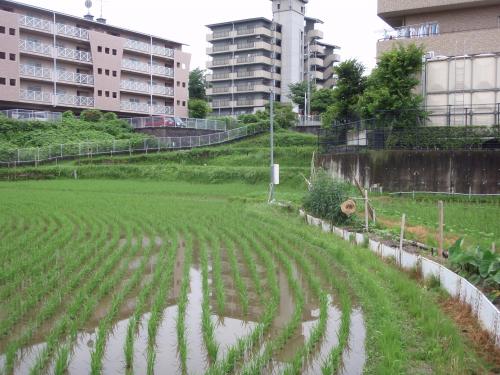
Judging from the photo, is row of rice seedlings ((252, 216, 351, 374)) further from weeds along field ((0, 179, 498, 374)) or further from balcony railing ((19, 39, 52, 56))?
balcony railing ((19, 39, 52, 56))

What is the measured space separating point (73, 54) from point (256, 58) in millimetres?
27079

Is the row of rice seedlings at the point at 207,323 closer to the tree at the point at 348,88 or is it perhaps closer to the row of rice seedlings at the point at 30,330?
the row of rice seedlings at the point at 30,330

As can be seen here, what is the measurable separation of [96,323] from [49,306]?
862mm

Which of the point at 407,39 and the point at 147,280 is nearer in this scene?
the point at 147,280

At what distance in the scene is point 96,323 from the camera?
23.7ft

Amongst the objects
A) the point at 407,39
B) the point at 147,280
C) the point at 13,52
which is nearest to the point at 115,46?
the point at 13,52

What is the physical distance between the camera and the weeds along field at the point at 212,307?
19.6 feet

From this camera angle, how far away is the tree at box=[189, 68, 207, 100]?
6931cm

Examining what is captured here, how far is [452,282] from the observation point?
830 centimetres

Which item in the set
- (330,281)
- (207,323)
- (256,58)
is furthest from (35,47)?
(207,323)

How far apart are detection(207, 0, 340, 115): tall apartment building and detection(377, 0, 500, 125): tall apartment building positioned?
3726 centimetres

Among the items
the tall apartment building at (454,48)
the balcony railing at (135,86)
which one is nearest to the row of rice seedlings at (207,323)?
the tall apartment building at (454,48)

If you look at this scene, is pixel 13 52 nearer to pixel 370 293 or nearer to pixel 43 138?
pixel 43 138

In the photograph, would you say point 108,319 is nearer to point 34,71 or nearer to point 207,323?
point 207,323
